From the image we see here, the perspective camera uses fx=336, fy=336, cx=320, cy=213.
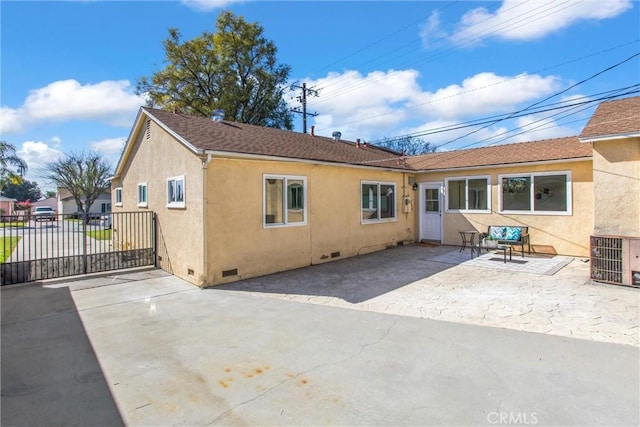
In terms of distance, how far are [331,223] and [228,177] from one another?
383 centimetres

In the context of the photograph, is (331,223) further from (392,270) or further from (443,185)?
(443,185)

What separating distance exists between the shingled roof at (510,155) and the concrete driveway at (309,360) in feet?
17.6

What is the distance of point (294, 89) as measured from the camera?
26.0m

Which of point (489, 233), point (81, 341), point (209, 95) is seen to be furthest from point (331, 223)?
point (209, 95)

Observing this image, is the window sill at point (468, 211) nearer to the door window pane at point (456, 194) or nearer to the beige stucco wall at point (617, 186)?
the door window pane at point (456, 194)

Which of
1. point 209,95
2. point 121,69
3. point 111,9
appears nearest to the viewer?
point 111,9

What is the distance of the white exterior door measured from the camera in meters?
13.8

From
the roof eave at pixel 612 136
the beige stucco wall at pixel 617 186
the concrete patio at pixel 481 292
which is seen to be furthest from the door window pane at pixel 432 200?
the roof eave at pixel 612 136

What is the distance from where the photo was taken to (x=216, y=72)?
78.3ft

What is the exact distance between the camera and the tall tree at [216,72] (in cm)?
2361

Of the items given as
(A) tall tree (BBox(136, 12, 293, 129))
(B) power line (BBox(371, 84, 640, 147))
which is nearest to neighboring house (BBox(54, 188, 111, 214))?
(A) tall tree (BBox(136, 12, 293, 129))

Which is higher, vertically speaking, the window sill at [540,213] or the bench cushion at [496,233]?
the window sill at [540,213]

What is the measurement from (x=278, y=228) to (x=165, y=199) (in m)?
3.44

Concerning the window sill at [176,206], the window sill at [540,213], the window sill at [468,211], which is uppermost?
the window sill at [176,206]
